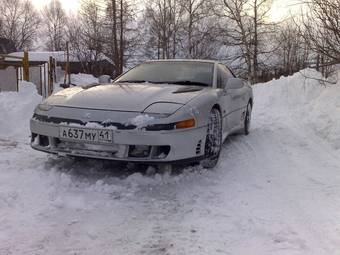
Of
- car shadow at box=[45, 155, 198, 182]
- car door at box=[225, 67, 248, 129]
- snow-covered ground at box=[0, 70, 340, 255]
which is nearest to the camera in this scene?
snow-covered ground at box=[0, 70, 340, 255]

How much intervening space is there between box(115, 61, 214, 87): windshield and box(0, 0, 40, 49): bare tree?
6861 centimetres

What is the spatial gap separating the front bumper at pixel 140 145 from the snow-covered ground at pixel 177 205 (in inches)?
9.3

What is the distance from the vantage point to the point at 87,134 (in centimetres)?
431

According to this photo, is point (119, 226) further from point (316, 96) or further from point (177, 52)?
point (177, 52)

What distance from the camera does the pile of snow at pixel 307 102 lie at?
7113 mm

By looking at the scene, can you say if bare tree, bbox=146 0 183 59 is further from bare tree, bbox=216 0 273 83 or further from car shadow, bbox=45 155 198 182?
car shadow, bbox=45 155 198 182

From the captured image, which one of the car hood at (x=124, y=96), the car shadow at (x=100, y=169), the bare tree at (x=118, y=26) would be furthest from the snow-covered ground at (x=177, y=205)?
the bare tree at (x=118, y=26)

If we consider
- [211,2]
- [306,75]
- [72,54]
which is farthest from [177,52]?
[306,75]

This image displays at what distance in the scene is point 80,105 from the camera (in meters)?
4.61

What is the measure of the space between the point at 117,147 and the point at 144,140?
0.28m

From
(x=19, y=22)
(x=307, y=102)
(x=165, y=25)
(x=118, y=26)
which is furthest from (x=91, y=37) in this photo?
(x=19, y=22)

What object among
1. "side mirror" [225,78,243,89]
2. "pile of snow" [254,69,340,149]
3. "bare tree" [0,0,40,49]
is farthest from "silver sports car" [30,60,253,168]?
"bare tree" [0,0,40,49]

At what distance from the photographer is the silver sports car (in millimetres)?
4254

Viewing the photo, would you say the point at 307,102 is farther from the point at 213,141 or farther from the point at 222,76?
the point at 213,141
